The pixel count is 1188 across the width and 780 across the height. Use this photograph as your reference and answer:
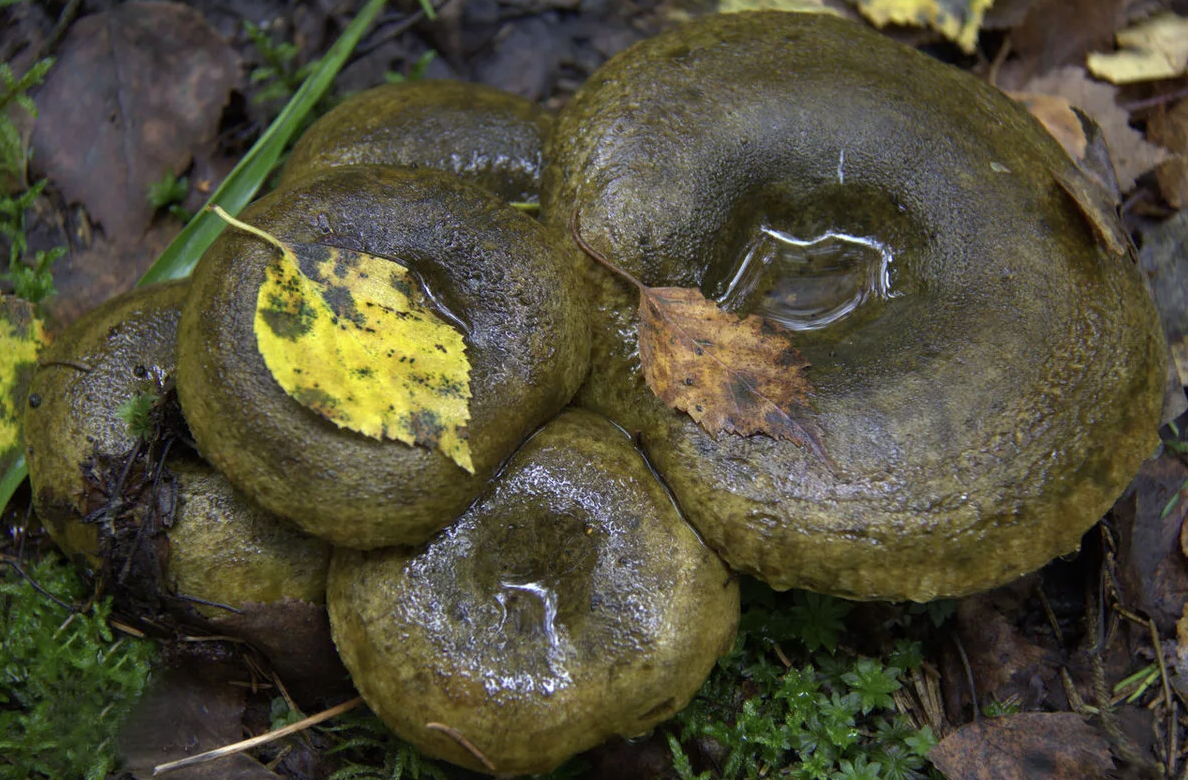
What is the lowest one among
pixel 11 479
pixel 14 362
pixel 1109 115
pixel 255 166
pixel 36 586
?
pixel 36 586

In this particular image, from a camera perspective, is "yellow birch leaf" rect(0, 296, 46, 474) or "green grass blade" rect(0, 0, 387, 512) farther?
"green grass blade" rect(0, 0, 387, 512)

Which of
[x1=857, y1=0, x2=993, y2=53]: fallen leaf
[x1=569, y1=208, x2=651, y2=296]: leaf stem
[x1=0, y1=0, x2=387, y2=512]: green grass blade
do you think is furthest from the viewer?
[x1=857, y1=0, x2=993, y2=53]: fallen leaf

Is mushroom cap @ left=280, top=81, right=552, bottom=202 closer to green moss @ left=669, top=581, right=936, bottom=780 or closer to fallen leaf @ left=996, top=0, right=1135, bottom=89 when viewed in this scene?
green moss @ left=669, top=581, right=936, bottom=780

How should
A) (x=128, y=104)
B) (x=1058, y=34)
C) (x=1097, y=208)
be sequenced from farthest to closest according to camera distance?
(x=1058, y=34)
(x=128, y=104)
(x=1097, y=208)

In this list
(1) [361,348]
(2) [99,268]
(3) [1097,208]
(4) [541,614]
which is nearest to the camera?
(1) [361,348]

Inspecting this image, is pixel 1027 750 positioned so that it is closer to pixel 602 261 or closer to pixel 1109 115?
pixel 602 261

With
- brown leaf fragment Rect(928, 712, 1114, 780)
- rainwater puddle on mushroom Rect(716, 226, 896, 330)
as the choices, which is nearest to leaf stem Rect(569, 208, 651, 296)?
rainwater puddle on mushroom Rect(716, 226, 896, 330)

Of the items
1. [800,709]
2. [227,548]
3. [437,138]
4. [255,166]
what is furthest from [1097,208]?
[255,166]
